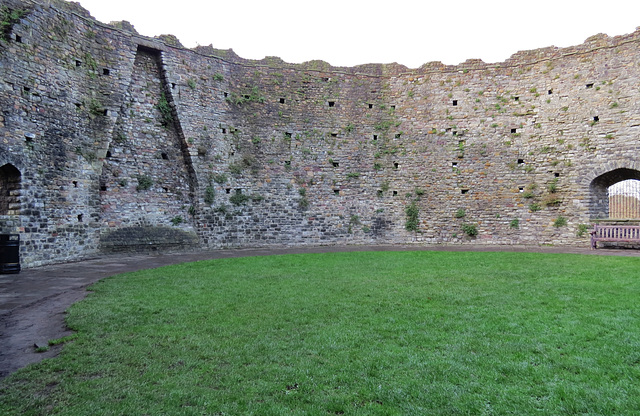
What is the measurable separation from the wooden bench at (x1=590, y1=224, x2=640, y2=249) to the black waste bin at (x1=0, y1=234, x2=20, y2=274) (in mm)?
18303

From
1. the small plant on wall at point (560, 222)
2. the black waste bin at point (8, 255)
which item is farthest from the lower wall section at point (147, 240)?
the small plant on wall at point (560, 222)

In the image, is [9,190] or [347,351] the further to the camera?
[9,190]

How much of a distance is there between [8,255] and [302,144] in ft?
39.4

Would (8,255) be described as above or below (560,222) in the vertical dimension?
below

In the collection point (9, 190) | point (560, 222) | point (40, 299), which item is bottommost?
point (40, 299)

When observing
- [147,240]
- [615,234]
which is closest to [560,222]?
[615,234]

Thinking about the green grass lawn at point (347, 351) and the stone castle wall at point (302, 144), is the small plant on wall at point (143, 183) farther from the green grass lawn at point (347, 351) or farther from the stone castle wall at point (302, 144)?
the green grass lawn at point (347, 351)

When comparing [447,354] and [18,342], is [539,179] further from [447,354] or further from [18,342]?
[18,342]

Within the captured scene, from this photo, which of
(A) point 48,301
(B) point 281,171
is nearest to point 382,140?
(B) point 281,171

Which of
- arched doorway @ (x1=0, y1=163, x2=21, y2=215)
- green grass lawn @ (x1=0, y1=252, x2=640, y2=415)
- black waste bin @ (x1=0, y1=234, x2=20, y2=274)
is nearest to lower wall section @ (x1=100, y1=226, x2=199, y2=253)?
arched doorway @ (x1=0, y1=163, x2=21, y2=215)

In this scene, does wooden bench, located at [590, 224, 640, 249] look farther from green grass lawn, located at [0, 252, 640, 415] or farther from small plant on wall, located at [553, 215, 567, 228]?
green grass lawn, located at [0, 252, 640, 415]

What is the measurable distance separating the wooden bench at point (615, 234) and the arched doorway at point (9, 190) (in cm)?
1905

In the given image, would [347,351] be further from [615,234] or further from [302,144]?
[302,144]

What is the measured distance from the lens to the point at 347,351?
423cm
